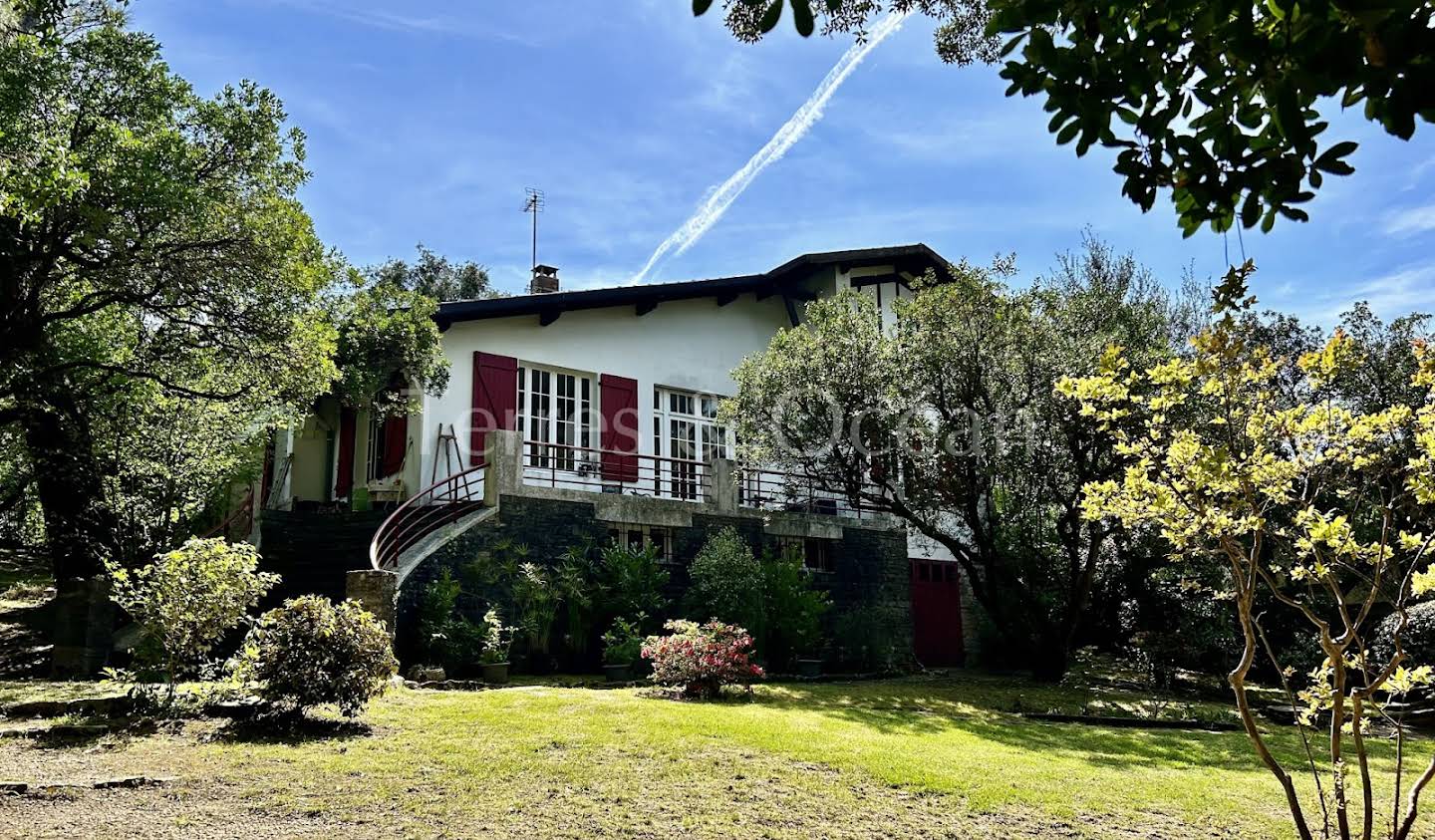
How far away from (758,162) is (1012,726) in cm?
1494

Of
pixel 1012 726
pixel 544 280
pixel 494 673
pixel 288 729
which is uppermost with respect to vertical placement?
pixel 544 280

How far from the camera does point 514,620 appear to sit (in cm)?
1314

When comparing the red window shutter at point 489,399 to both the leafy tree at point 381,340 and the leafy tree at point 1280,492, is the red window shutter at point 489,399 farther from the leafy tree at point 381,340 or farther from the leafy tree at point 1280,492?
the leafy tree at point 1280,492

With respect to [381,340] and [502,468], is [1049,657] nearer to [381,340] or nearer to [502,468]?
[502,468]

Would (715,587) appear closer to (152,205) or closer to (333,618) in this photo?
(333,618)

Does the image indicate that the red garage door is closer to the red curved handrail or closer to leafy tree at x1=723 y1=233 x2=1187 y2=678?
leafy tree at x1=723 y1=233 x2=1187 y2=678

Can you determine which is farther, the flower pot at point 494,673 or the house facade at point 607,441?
the house facade at point 607,441

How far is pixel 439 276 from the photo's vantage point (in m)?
33.1

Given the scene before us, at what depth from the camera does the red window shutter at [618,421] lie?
56.6 ft

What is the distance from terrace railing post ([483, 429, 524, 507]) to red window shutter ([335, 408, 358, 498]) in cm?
456

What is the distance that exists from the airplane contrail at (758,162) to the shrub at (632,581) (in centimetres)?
598

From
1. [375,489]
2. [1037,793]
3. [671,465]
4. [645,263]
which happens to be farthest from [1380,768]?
[645,263]

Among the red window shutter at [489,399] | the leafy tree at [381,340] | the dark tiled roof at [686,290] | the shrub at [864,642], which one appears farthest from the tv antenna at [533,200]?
the shrub at [864,642]

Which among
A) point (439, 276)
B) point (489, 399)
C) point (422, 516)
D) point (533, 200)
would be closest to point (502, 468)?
point (422, 516)
